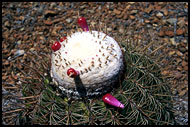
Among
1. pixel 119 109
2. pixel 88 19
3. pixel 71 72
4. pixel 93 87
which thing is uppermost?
pixel 88 19

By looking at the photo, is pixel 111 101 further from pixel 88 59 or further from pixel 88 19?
pixel 88 19

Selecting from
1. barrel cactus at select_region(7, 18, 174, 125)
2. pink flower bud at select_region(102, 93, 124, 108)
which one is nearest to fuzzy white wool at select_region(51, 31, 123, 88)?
barrel cactus at select_region(7, 18, 174, 125)

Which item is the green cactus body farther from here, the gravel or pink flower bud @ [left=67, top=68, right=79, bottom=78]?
the gravel

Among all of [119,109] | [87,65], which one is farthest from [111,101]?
[87,65]

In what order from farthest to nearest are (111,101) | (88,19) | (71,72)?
(88,19)
(111,101)
(71,72)

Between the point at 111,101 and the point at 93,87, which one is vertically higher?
the point at 93,87

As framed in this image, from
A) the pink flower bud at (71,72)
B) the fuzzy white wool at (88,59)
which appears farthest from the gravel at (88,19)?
the pink flower bud at (71,72)

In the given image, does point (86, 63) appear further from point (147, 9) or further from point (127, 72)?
point (147, 9)
